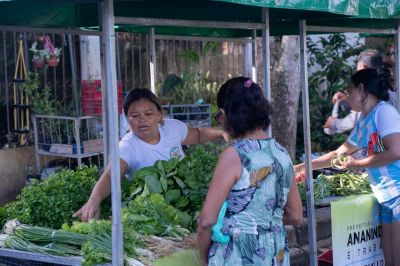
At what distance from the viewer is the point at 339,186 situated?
6164mm

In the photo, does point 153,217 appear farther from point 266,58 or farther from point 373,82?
point 373,82

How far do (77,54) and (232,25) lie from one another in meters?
4.99

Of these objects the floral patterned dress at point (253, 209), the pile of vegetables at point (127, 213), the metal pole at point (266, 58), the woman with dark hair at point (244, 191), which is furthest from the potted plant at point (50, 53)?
the floral patterned dress at point (253, 209)

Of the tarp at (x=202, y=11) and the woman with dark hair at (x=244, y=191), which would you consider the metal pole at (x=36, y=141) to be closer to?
the tarp at (x=202, y=11)

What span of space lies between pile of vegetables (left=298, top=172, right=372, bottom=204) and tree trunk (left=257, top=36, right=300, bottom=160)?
2.42 m

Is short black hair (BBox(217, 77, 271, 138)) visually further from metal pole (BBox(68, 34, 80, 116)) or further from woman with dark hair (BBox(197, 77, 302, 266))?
metal pole (BBox(68, 34, 80, 116))

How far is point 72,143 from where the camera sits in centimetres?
823

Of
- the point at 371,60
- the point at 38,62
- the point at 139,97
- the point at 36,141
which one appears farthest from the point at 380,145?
the point at 38,62

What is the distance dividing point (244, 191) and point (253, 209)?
0.37 feet

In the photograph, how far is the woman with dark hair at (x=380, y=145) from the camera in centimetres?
475

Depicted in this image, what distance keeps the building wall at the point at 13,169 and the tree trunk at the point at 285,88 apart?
123 inches

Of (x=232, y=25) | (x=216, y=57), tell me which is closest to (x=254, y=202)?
(x=232, y=25)

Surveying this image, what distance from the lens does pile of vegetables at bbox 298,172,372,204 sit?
5926 mm

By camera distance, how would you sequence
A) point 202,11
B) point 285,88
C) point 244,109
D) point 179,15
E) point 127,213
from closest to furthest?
point 244,109
point 127,213
point 202,11
point 179,15
point 285,88
